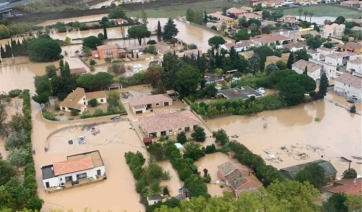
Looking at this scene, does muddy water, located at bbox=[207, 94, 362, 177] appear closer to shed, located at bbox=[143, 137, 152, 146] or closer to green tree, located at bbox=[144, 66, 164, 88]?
shed, located at bbox=[143, 137, 152, 146]

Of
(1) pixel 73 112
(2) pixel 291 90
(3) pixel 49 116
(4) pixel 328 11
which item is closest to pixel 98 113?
(1) pixel 73 112

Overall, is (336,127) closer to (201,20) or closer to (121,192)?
(121,192)

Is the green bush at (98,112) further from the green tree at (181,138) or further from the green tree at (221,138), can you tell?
the green tree at (221,138)

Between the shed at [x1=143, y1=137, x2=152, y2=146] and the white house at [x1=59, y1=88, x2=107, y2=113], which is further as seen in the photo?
the white house at [x1=59, y1=88, x2=107, y2=113]

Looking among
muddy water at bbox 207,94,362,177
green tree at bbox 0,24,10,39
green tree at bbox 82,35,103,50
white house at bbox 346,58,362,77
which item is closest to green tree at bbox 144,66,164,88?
muddy water at bbox 207,94,362,177

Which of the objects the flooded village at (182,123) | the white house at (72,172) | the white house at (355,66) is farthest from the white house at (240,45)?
the white house at (72,172)

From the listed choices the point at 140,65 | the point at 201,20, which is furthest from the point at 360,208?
the point at 201,20
